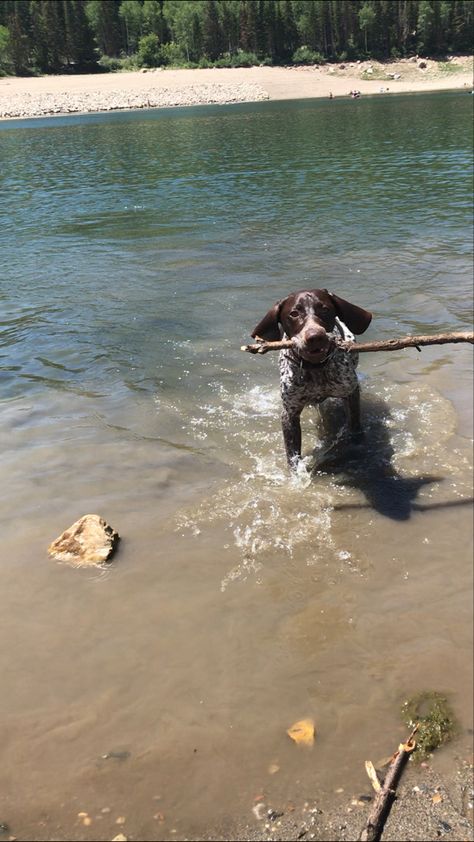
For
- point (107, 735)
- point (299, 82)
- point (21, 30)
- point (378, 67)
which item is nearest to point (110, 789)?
point (107, 735)

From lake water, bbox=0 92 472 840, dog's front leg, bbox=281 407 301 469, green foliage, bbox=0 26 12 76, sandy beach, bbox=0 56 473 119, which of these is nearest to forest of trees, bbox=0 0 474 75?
green foliage, bbox=0 26 12 76

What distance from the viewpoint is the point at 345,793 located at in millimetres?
2906

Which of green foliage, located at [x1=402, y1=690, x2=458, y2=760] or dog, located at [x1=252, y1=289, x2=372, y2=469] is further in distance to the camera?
dog, located at [x1=252, y1=289, x2=372, y2=469]

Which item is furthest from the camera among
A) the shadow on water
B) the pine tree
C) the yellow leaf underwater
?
the pine tree

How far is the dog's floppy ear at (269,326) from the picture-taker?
5.75 meters

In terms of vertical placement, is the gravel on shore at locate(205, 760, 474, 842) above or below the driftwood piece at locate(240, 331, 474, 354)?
below

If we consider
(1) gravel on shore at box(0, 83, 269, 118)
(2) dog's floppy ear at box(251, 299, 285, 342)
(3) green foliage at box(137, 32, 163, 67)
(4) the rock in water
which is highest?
(3) green foliage at box(137, 32, 163, 67)

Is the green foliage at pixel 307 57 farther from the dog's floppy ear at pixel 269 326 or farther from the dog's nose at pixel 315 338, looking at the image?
the dog's nose at pixel 315 338

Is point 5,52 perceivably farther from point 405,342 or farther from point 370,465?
point 405,342

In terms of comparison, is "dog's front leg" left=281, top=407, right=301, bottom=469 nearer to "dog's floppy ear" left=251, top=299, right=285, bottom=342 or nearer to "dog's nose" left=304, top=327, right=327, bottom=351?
"dog's floppy ear" left=251, top=299, right=285, bottom=342

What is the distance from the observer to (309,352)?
511 centimetres

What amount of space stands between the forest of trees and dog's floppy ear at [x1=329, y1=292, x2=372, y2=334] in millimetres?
139680

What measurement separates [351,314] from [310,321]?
2.22 ft

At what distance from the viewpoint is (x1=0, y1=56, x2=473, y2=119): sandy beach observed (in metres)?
89.6
